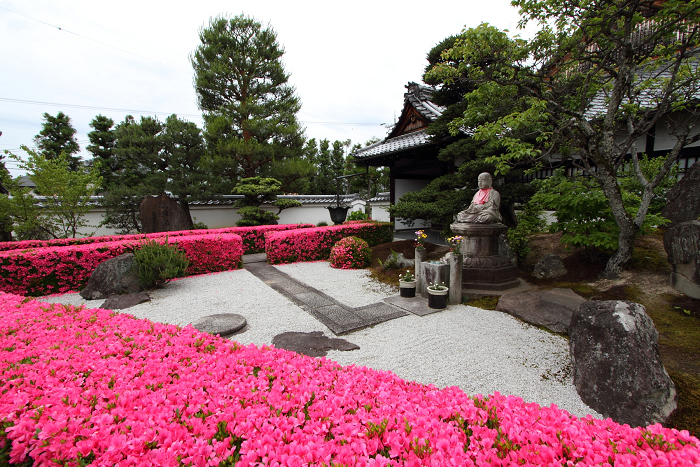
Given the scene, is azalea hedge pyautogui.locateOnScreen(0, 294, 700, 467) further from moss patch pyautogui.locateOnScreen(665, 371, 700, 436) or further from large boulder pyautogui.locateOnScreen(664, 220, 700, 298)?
large boulder pyautogui.locateOnScreen(664, 220, 700, 298)

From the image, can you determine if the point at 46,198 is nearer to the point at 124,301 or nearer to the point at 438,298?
the point at 124,301

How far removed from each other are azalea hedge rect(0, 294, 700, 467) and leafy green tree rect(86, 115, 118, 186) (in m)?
20.8

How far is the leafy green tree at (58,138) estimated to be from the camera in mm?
20958

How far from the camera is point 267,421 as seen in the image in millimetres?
1478

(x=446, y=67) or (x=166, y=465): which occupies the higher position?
(x=446, y=67)

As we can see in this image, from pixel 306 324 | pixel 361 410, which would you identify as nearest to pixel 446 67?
pixel 306 324

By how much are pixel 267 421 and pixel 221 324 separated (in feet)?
11.7

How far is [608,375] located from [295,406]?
8.99 feet

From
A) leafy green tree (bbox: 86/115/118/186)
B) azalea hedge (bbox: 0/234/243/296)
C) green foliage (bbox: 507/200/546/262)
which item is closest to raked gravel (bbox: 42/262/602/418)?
azalea hedge (bbox: 0/234/243/296)

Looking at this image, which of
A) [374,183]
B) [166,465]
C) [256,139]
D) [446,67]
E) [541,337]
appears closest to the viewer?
[166,465]

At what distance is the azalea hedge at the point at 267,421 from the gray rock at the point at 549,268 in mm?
5070

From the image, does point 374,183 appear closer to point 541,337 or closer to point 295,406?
point 541,337

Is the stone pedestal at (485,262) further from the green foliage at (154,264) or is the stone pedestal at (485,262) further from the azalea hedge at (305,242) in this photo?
the green foliage at (154,264)

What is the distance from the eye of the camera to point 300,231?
9.91m
